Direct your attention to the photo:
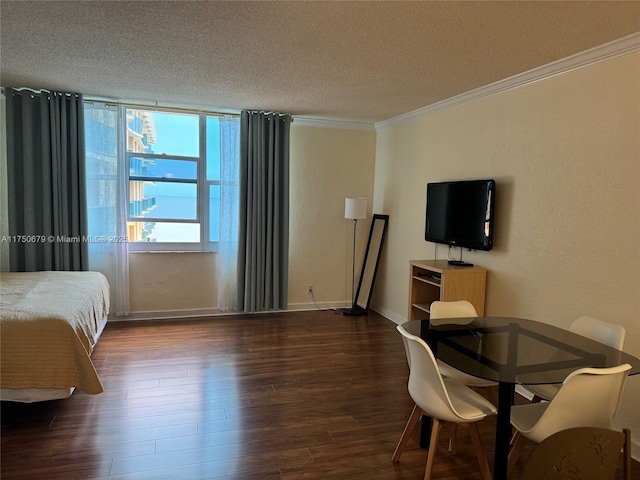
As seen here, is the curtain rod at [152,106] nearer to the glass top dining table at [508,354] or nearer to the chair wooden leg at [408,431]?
the glass top dining table at [508,354]

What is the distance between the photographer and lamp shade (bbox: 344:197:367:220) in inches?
209

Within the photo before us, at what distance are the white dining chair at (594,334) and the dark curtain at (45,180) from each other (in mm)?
4439

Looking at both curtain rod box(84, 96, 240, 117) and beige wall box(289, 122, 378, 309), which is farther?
beige wall box(289, 122, 378, 309)

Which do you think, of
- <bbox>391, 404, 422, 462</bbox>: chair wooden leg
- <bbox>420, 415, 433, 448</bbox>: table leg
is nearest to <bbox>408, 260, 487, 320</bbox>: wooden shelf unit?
<bbox>420, 415, 433, 448</bbox>: table leg

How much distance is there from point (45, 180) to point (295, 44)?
124 inches

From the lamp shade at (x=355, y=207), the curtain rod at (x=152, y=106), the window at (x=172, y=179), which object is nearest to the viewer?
the curtain rod at (x=152, y=106)

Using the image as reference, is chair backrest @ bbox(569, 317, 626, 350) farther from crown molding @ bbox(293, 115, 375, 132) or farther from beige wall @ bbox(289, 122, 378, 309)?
crown molding @ bbox(293, 115, 375, 132)

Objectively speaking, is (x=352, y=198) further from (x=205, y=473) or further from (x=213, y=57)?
(x=205, y=473)

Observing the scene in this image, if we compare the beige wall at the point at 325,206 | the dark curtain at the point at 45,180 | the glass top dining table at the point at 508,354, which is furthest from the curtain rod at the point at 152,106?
the glass top dining table at the point at 508,354

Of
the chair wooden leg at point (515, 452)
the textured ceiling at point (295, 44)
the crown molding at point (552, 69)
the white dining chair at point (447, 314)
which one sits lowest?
the chair wooden leg at point (515, 452)

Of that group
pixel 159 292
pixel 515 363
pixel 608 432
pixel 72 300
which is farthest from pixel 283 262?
pixel 608 432

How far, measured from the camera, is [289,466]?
7.60 ft

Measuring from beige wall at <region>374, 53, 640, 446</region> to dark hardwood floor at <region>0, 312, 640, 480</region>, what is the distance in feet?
3.24

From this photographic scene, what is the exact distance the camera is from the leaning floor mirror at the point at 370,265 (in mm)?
5520
